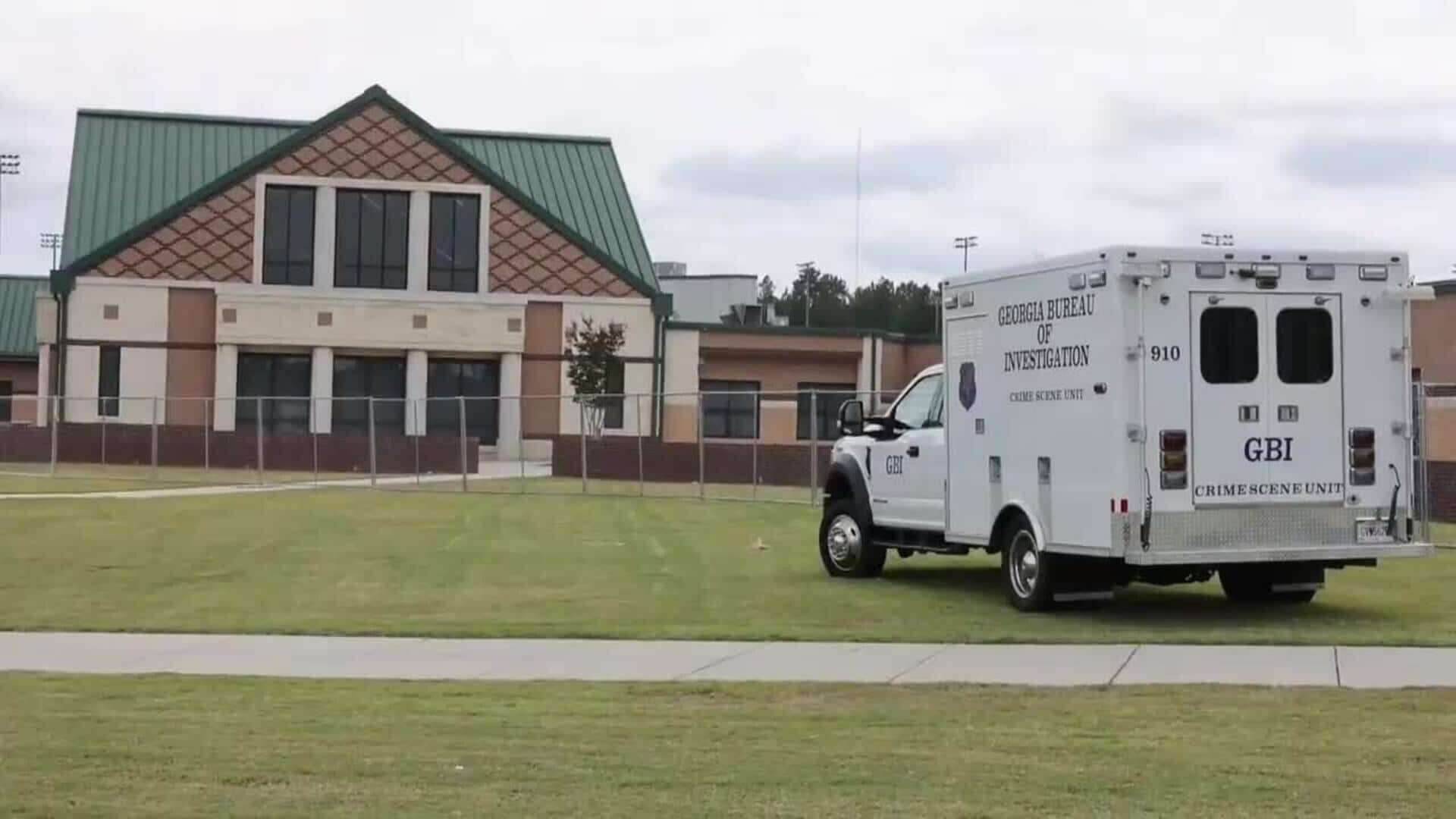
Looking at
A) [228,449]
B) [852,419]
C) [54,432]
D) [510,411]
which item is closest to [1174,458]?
[852,419]

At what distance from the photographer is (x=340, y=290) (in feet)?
183

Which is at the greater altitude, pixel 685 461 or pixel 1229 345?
pixel 1229 345

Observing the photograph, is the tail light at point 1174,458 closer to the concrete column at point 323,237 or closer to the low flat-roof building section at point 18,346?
the concrete column at point 323,237

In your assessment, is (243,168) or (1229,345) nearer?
(1229,345)

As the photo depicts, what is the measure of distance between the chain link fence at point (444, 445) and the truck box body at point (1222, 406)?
17.2 meters

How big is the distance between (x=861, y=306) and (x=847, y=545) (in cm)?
10793

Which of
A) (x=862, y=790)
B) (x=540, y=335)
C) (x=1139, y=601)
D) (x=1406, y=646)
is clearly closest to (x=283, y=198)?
(x=540, y=335)

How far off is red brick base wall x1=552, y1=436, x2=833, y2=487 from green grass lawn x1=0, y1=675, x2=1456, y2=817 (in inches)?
934

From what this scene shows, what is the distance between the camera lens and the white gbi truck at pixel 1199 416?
14297mm

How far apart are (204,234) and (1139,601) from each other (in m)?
42.9

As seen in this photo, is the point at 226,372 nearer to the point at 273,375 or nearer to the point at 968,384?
the point at 273,375

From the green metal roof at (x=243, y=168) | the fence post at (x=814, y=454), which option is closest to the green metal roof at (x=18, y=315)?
the green metal roof at (x=243, y=168)

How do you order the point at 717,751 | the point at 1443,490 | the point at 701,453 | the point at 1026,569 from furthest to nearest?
1. the point at 701,453
2. the point at 1443,490
3. the point at 1026,569
4. the point at 717,751

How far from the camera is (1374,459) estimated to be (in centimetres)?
1480
